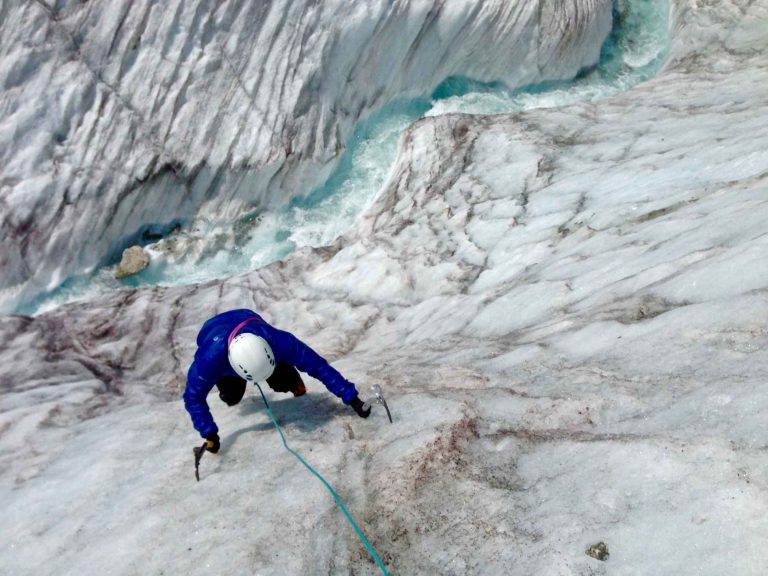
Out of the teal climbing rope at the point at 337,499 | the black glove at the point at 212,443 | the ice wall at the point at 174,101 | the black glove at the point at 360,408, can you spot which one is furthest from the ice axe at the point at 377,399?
the ice wall at the point at 174,101

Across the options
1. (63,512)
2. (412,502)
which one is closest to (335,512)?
(412,502)

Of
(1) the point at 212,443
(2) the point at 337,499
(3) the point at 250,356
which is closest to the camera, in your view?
(2) the point at 337,499

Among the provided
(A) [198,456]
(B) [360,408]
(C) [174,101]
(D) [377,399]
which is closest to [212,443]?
(A) [198,456]

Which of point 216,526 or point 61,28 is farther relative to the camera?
point 61,28

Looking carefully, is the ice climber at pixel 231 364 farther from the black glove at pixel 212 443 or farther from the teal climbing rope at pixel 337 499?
the teal climbing rope at pixel 337 499

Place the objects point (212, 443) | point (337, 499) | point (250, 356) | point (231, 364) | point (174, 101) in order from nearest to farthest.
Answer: point (337, 499)
point (250, 356)
point (231, 364)
point (212, 443)
point (174, 101)

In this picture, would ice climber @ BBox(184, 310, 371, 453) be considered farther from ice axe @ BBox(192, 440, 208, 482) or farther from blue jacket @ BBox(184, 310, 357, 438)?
ice axe @ BBox(192, 440, 208, 482)

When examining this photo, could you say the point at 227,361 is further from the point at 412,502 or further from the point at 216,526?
the point at 412,502

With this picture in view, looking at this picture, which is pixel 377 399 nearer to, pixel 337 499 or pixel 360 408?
pixel 360 408
